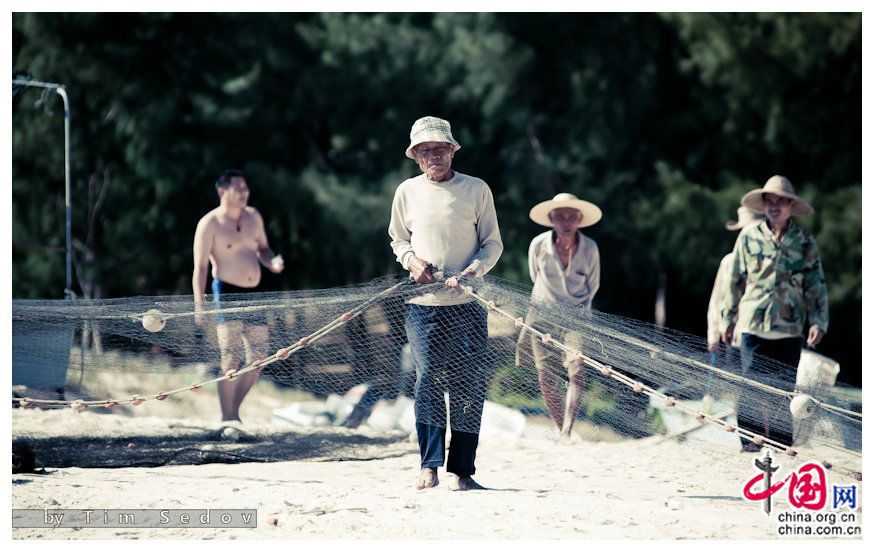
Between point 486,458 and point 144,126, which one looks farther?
point 144,126

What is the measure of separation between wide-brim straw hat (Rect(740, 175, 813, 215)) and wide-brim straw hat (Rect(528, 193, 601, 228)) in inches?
35.8

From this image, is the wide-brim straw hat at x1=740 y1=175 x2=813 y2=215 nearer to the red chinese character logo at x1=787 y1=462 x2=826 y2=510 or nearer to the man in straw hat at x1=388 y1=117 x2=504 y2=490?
the man in straw hat at x1=388 y1=117 x2=504 y2=490

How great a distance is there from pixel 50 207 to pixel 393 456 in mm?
8437

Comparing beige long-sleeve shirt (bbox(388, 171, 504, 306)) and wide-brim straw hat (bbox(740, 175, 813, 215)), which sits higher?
wide-brim straw hat (bbox(740, 175, 813, 215))

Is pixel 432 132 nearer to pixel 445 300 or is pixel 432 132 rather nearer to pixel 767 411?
pixel 445 300

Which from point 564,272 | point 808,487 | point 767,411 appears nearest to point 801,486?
point 808,487

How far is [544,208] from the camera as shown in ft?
23.4

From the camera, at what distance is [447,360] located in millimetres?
5074

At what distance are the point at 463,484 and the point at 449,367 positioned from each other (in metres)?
0.53

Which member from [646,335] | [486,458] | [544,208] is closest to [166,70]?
[544,208]

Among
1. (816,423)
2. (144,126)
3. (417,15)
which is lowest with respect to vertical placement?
(816,423)

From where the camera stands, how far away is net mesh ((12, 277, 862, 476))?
507 cm

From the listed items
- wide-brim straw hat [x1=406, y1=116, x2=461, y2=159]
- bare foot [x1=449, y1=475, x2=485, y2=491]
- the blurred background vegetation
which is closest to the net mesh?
bare foot [x1=449, y1=475, x2=485, y2=491]

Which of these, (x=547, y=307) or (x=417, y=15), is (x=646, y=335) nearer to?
(x=547, y=307)
